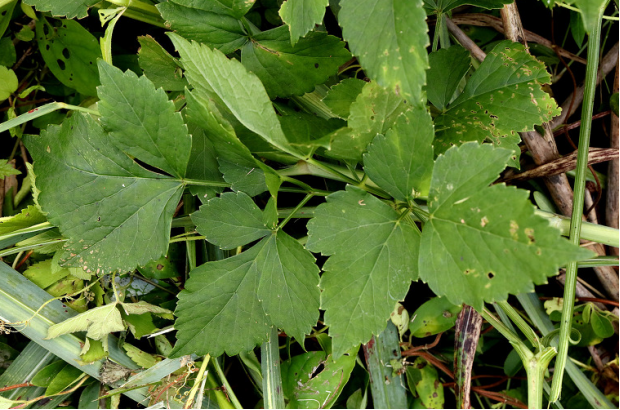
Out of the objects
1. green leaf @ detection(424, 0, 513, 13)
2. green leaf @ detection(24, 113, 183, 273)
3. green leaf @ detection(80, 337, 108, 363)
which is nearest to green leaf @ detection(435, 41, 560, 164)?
green leaf @ detection(424, 0, 513, 13)

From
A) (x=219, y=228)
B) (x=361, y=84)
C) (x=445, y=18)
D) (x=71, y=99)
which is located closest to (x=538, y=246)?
(x=361, y=84)

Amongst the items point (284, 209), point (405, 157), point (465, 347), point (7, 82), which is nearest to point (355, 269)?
point (405, 157)

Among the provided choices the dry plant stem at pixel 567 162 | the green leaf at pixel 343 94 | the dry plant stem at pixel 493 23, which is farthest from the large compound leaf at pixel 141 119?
the dry plant stem at pixel 567 162

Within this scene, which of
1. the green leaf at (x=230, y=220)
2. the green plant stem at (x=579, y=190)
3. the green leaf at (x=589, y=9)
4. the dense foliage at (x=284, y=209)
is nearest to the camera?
the green leaf at (x=589, y=9)

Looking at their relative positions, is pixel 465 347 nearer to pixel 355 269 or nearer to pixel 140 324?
pixel 355 269

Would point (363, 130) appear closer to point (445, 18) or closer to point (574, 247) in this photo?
point (574, 247)

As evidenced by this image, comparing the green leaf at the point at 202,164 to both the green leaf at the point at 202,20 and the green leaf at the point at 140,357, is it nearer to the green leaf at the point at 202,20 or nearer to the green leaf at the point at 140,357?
the green leaf at the point at 202,20

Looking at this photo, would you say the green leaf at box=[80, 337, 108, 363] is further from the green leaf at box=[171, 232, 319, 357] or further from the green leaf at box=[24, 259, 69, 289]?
the green leaf at box=[171, 232, 319, 357]
